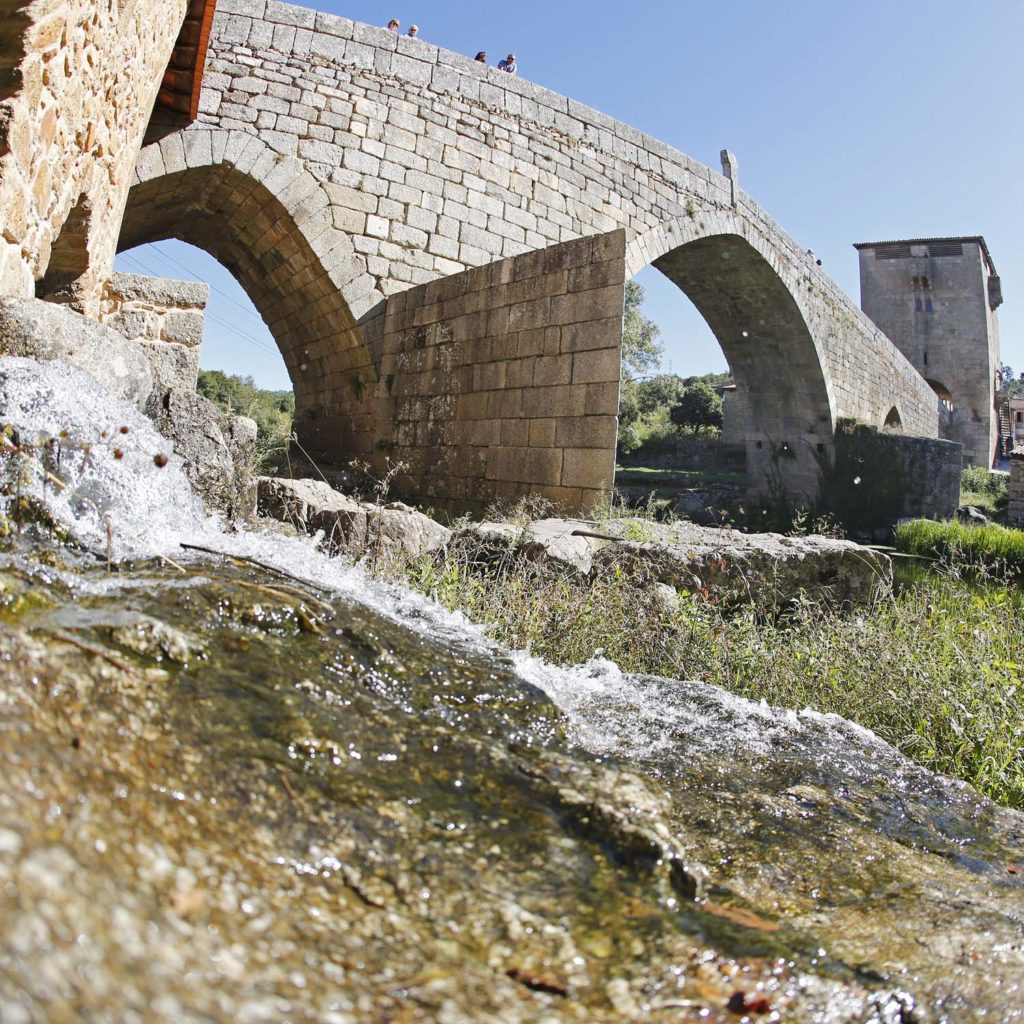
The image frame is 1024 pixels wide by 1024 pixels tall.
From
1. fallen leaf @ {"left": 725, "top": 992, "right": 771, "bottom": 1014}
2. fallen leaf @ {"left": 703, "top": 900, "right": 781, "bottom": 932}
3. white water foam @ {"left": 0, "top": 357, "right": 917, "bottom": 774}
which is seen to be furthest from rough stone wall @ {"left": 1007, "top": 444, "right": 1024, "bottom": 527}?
fallen leaf @ {"left": 725, "top": 992, "right": 771, "bottom": 1014}

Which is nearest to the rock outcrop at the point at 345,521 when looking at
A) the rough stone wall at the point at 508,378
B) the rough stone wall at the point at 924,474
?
the rough stone wall at the point at 508,378

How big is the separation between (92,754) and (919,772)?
207cm

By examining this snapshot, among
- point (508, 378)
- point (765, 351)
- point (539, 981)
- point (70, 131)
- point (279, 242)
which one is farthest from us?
point (765, 351)

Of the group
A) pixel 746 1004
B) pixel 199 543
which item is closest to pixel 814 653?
pixel 199 543

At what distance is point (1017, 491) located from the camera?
627 inches

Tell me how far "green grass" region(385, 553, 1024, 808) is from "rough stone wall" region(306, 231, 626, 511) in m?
1.88

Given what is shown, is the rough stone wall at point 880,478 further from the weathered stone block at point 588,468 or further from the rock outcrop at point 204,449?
the rock outcrop at point 204,449

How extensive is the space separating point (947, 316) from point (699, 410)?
1193cm

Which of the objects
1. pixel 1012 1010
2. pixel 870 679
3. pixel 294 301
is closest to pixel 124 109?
pixel 294 301

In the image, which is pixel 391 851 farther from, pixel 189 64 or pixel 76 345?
pixel 189 64

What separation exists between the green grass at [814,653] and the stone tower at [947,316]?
103ft

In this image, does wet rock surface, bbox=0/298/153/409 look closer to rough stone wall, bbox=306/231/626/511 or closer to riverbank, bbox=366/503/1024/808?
riverbank, bbox=366/503/1024/808

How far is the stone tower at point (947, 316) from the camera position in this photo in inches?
1212

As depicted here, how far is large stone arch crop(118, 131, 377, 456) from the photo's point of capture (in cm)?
715
